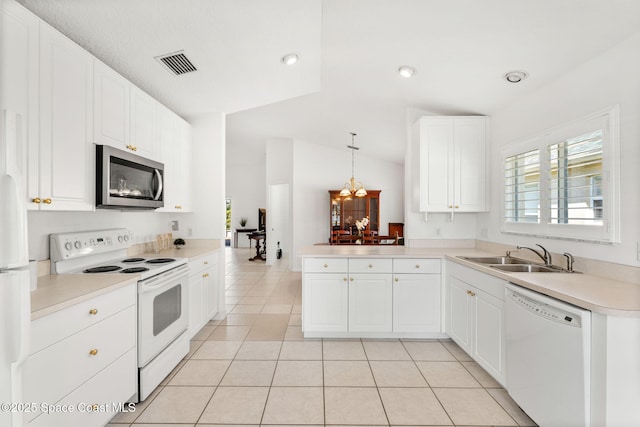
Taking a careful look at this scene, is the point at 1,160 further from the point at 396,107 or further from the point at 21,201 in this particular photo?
the point at 396,107

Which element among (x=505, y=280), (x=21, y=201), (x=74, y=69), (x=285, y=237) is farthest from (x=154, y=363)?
(x=285, y=237)

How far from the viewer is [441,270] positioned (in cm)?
302

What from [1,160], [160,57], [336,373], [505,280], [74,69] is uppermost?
[160,57]

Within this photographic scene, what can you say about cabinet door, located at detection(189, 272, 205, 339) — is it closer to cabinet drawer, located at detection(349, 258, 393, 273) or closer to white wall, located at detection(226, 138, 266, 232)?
cabinet drawer, located at detection(349, 258, 393, 273)

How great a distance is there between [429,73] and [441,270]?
1.92 meters

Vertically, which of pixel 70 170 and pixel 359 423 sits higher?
pixel 70 170

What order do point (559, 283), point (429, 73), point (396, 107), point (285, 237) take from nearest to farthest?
1. point (559, 283)
2. point (429, 73)
3. point (396, 107)
4. point (285, 237)

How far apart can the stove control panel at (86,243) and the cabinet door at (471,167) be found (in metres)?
3.39

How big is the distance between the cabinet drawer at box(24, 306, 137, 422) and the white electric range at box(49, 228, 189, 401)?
0.53ft

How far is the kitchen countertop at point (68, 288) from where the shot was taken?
53.5 inches

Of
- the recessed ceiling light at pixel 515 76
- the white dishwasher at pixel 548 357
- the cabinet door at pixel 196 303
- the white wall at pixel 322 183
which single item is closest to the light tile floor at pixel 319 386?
the cabinet door at pixel 196 303

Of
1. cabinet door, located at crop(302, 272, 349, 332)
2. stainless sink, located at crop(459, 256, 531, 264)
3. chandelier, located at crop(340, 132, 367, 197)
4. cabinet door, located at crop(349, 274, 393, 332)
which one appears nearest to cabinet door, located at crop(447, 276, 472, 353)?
stainless sink, located at crop(459, 256, 531, 264)

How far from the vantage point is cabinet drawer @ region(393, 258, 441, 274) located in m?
3.02

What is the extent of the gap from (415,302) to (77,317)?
2.71 meters
